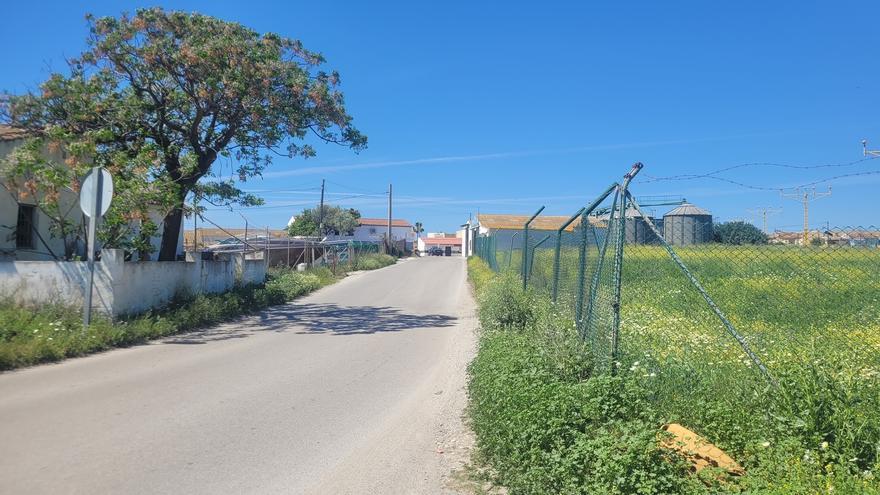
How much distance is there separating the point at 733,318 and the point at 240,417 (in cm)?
693

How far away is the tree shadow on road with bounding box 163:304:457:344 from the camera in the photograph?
1255 cm

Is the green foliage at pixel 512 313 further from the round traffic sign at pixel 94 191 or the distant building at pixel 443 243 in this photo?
the distant building at pixel 443 243

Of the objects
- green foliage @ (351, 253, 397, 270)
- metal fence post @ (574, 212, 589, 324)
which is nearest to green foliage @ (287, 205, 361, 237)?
green foliage @ (351, 253, 397, 270)

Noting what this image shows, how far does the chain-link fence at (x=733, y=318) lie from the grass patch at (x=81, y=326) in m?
7.21

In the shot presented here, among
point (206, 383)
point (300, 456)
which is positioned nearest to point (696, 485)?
point (300, 456)

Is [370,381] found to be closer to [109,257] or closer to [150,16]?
[109,257]

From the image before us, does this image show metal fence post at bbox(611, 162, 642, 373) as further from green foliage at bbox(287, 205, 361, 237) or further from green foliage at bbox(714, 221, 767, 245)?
green foliage at bbox(287, 205, 361, 237)

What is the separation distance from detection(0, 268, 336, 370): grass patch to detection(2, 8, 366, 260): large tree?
2.15 meters

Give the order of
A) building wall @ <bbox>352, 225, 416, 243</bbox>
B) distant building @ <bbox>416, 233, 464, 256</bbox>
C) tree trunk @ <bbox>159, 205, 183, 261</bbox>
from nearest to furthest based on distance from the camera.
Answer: tree trunk @ <bbox>159, 205, 183, 261</bbox>, building wall @ <bbox>352, 225, 416, 243</bbox>, distant building @ <bbox>416, 233, 464, 256</bbox>

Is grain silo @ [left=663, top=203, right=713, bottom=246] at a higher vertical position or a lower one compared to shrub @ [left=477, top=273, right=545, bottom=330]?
higher

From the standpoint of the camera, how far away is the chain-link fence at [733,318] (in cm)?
450

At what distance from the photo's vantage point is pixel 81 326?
10422 millimetres

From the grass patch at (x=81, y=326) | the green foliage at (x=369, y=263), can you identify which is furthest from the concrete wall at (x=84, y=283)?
the green foliage at (x=369, y=263)

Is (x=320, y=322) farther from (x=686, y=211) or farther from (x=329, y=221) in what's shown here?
(x=329, y=221)
